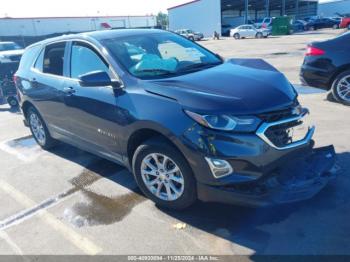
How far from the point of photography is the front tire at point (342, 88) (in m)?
6.40

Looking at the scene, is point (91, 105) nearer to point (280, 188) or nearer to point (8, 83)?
point (280, 188)

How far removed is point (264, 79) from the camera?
3.43 meters

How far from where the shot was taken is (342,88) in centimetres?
652

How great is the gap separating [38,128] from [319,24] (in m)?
47.7

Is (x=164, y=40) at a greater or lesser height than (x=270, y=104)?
greater

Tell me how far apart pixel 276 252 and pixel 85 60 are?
3.01m

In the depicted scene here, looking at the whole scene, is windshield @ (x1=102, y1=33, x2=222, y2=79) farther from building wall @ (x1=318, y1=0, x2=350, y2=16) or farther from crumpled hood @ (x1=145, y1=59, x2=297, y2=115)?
building wall @ (x1=318, y1=0, x2=350, y2=16)

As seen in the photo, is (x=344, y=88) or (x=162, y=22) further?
(x=162, y=22)

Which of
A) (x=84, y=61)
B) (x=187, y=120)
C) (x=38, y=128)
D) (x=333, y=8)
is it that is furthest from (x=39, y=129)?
A: (x=333, y=8)

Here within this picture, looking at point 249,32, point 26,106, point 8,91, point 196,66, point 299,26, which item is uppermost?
point 196,66

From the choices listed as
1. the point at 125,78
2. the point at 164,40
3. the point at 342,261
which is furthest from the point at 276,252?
the point at 164,40

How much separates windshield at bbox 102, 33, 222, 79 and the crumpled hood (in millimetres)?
285

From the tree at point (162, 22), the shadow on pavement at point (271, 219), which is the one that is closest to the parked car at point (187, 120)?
the shadow on pavement at point (271, 219)

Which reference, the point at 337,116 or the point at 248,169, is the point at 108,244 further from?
the point at 337,116
